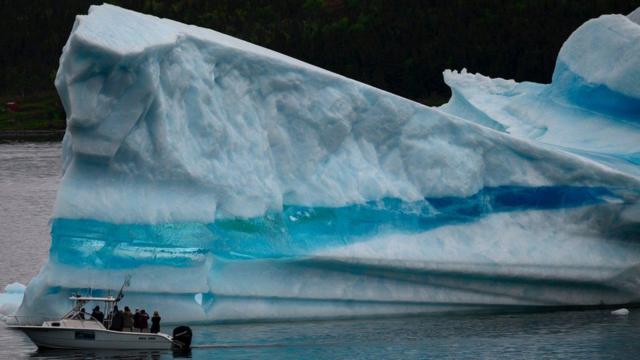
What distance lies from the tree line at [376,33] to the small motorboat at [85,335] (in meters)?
51.2

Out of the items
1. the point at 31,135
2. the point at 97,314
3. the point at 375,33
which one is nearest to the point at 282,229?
the point at 97,314

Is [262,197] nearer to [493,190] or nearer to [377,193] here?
[377,193]

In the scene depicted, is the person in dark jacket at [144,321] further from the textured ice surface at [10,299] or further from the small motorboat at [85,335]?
the textured ice surface at [10,299]

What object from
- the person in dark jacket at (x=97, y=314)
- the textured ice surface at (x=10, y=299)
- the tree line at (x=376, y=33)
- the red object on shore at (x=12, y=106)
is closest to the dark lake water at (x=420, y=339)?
the textured ice surface at (x=10, y=299)

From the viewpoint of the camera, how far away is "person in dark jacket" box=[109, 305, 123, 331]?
22.6m

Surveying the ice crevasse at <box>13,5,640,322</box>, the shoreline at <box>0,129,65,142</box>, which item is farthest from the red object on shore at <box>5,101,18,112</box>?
the ice crevasse at <box>13,5,640,322</box>

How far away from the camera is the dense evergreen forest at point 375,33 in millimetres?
77562

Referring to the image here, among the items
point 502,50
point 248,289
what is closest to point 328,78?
point 248,289

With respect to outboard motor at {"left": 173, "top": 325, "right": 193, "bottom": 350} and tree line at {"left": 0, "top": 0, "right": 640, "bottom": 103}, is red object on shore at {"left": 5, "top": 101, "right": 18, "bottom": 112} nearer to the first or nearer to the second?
tree line at {"left": 0, "top": 0, "right": 640, "bottom": 103}

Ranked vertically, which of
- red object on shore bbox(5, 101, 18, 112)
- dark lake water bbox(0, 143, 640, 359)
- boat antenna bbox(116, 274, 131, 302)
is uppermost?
red object on shore bbox(5, 101, 18, 112)

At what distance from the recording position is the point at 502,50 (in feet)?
254

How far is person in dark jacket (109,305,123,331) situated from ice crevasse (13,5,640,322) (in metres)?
0.68

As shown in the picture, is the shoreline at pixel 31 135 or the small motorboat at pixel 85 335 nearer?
the small motorboat at pixel 85 335

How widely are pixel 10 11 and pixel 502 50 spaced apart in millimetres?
43481
